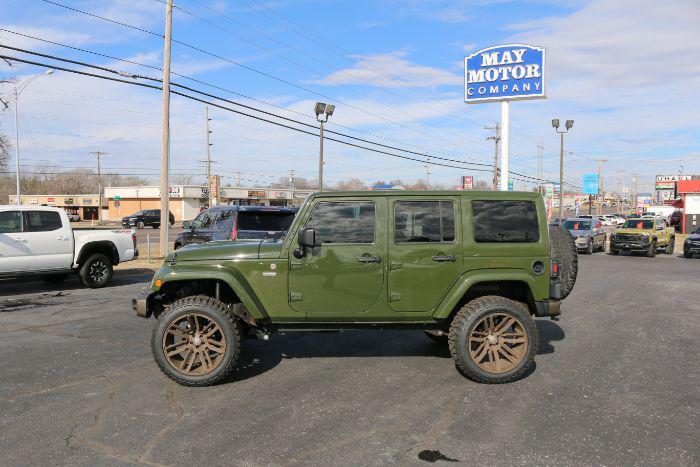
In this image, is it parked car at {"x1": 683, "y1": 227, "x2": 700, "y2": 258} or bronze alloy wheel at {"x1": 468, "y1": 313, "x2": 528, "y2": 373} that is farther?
parked car at {"x1": 683, "y1": 227, "x2": 700, "y2": 258}

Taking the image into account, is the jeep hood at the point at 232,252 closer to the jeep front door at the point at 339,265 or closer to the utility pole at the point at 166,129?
the jeep front door at the point at 339,265

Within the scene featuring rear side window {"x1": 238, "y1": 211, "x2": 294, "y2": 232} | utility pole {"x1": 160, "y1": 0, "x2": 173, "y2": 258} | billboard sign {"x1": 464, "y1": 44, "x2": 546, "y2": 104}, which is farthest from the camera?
billboard sign {"x1": 464, "y1": 44, "x2": 546, "y2": 104}

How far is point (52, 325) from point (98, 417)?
169 inches

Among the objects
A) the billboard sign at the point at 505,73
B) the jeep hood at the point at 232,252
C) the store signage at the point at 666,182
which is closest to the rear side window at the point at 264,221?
the jeep hood at the point at 232,252

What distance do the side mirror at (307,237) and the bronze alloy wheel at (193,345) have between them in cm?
123

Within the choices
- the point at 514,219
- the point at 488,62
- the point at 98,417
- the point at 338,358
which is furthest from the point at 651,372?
the point at 488,62

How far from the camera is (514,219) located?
5.35 meters

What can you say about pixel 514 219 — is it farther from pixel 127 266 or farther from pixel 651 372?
pixel 127 266

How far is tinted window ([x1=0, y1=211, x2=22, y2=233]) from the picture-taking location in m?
10.5

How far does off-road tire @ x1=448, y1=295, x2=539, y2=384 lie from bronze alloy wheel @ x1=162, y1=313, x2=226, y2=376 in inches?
93.0

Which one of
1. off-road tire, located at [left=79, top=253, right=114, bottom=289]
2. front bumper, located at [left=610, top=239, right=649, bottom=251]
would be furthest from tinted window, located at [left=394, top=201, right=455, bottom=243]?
front bumper, located at [left=610, top=239, right=649, bottom=251]

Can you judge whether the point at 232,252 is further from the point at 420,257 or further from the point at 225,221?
the point at 225,221

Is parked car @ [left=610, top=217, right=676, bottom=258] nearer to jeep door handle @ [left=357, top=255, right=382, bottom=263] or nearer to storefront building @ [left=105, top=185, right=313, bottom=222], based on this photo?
jeep door handle @ [left=357, top=255, right=382, bottom=263]

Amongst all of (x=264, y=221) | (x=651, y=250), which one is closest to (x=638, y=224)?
(x=651, y=250)
